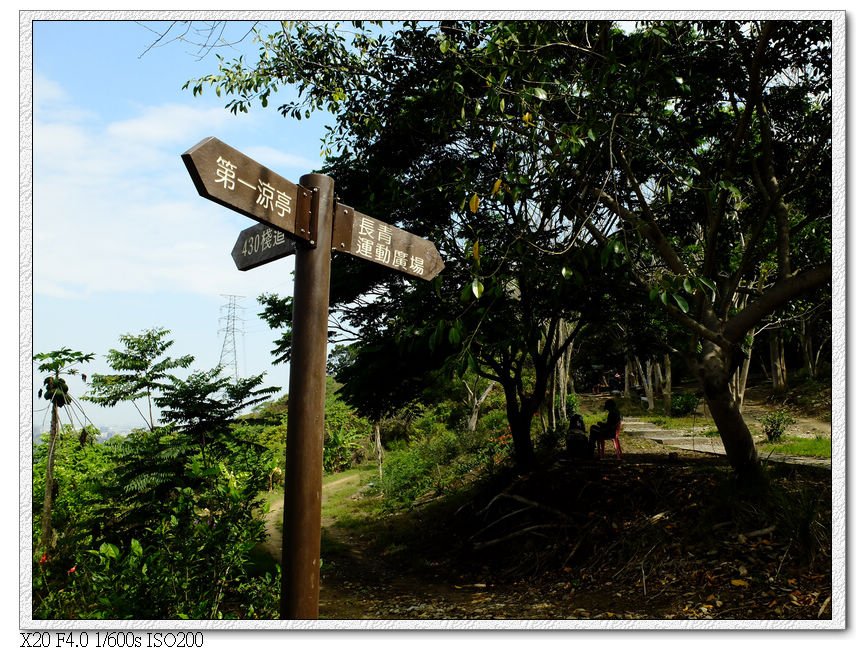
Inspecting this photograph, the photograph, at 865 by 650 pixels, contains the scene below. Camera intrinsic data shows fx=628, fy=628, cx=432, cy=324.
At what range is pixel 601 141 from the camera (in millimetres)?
4980

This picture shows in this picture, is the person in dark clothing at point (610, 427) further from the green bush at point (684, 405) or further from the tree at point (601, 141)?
the green bush at point (684, 405)

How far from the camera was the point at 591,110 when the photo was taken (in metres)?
4.68

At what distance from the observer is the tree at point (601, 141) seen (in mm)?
4754

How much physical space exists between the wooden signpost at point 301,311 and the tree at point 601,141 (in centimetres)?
211

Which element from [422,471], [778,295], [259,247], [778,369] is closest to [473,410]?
[422,471]

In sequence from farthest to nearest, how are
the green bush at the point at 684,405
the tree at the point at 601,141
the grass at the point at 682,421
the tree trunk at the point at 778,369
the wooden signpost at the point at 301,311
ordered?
the green bush at the point at 684,405 < the tree trunk at the point at 778,369 < the grass at the point at 682,421 < the tree at the point at 601,141 < the wooden signpost at the point at 301,311

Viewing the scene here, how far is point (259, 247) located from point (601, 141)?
11.1ft

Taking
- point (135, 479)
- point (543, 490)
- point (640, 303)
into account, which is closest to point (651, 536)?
point (543, 490)

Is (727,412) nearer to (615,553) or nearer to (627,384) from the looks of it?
(615,553)


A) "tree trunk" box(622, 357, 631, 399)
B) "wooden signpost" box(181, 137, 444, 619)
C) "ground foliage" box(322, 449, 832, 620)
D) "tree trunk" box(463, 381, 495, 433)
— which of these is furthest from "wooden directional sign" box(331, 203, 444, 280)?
"tree trunk" box(622, 357, 631, 399)

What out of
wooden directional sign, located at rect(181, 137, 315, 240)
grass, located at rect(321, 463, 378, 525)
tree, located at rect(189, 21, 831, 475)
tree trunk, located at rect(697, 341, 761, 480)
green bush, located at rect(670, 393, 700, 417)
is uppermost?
tree, located at rect(189, 21, 831, 475)

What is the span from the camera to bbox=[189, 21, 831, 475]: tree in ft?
15.6

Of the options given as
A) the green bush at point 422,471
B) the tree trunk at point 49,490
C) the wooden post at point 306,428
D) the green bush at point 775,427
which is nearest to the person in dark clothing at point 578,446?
the green bush at point 422,471

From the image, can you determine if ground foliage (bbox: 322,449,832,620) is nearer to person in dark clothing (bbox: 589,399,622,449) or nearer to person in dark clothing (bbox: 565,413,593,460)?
person in dark clothing (bbox: 565,413,593,460)
